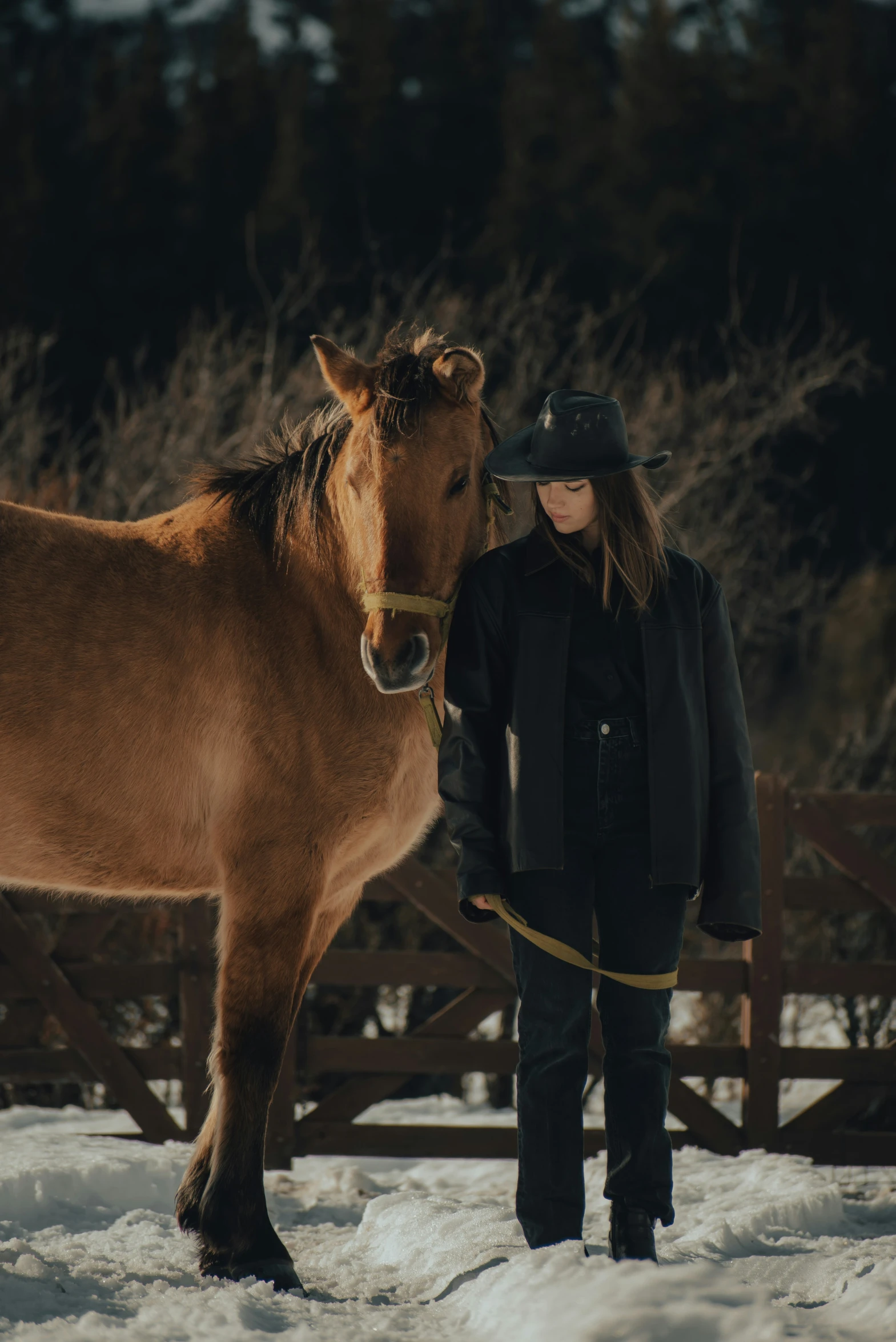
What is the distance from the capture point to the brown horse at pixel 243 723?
3170mm

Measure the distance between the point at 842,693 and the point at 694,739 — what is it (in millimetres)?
8472

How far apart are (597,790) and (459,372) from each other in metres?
1.25

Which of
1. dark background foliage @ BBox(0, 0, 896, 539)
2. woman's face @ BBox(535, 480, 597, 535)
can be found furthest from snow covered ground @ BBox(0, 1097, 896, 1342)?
dark background foliage @ BBox(0, 0, 896, 539)

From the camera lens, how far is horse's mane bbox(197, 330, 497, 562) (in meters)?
3.19

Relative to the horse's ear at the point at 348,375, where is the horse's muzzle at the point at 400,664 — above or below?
below

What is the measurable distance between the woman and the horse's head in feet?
0.49

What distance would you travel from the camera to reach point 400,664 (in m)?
2.90

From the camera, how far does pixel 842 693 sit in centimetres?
1073

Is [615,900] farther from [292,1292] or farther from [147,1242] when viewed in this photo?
[147,1242]

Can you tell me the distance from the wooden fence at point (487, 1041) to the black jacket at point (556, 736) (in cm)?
238

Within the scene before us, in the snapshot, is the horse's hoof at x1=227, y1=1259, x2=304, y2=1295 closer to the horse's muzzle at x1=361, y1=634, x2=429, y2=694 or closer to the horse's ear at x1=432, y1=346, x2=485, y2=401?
the horse's muzzle at x1=361, y1=634, x2=429, y2=694

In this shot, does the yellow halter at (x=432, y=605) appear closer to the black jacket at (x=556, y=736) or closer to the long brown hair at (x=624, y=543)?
the black jacket at (x=556, y=736)

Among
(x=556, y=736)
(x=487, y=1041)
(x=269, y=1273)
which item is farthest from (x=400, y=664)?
(x=487, y=1041)

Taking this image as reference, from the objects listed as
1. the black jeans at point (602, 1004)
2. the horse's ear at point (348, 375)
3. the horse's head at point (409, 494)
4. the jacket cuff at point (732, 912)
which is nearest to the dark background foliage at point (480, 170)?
the horse's ear at point (348, 375)
